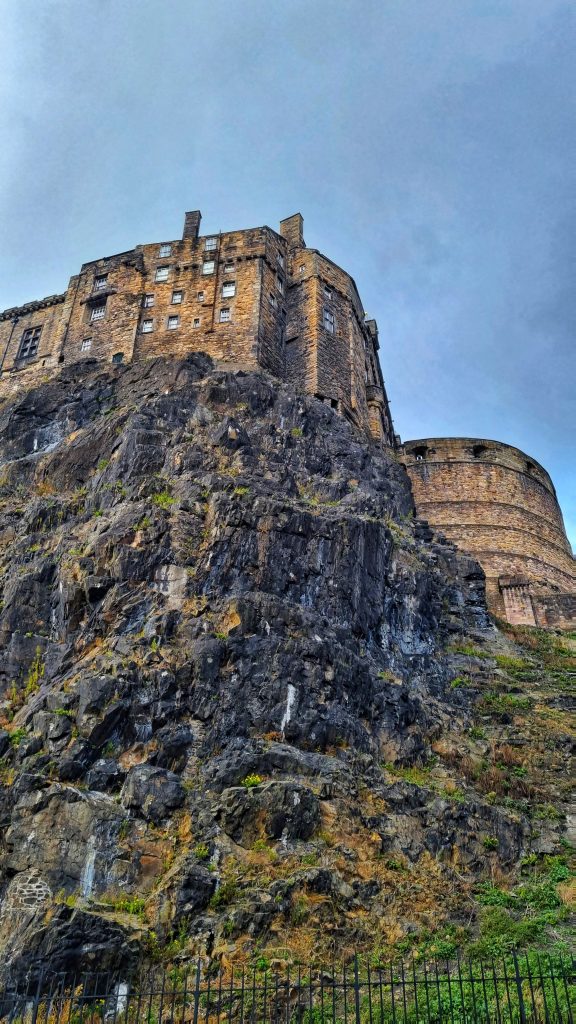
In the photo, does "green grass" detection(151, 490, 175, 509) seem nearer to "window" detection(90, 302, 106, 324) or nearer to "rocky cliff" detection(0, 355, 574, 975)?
"rocky cliff" detection(0, 355, 574, 975)

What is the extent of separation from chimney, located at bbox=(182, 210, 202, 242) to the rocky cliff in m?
13.4

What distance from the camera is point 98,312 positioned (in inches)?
1430

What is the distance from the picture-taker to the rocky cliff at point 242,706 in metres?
14.4

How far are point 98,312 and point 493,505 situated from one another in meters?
24.2

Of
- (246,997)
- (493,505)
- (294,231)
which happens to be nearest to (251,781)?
(246,997)

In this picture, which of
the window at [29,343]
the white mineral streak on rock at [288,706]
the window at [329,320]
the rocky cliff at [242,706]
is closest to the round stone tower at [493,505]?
the window at [329,320]

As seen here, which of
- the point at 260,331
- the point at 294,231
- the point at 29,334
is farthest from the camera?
the point at 294,231

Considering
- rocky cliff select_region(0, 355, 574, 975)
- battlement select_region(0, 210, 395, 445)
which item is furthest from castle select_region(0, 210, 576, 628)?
rocky cliff select_region(0, 355, 574, 975)

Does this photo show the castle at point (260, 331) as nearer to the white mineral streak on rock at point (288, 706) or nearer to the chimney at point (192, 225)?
the chimney at point (192, 225)

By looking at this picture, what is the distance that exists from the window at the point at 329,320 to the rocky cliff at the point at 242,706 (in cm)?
841

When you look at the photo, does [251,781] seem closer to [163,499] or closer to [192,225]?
[163,499]

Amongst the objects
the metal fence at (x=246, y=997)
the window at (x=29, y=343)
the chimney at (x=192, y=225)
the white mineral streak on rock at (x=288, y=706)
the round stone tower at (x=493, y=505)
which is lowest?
the metal fence at (x=246, y=997)

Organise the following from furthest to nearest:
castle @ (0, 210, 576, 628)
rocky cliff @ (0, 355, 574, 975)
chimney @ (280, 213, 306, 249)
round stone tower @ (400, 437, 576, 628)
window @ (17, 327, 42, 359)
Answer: round stone tower @ (400, 437, 576, 628), chimney @ (280, 213, 306, 249), window @ (17, 327, 42, 359), castle @ (0, 210, 576, 628), rocky cliff @ (0, 355, 574, 975)

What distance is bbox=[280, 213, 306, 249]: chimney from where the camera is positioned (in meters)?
38.4
